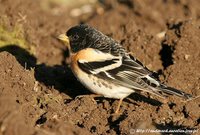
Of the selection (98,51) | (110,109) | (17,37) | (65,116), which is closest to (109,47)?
(98,51)

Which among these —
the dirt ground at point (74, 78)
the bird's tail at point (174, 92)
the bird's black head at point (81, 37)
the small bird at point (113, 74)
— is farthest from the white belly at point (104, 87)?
the bird's black head at point (81, 37)

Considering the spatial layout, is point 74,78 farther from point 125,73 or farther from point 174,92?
point 174,92

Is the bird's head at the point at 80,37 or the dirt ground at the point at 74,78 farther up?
the bird's head at the point at 80,37

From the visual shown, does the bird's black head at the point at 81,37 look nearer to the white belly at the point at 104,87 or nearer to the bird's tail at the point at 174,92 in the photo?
the white belly at the point at 104,87

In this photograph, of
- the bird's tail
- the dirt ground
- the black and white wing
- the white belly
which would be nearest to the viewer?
the dirt ground

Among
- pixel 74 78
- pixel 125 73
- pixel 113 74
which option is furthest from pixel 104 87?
pixel 74 78

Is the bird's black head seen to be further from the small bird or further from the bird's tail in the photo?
the bird's tail

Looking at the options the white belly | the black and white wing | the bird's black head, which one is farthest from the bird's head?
the white belly
